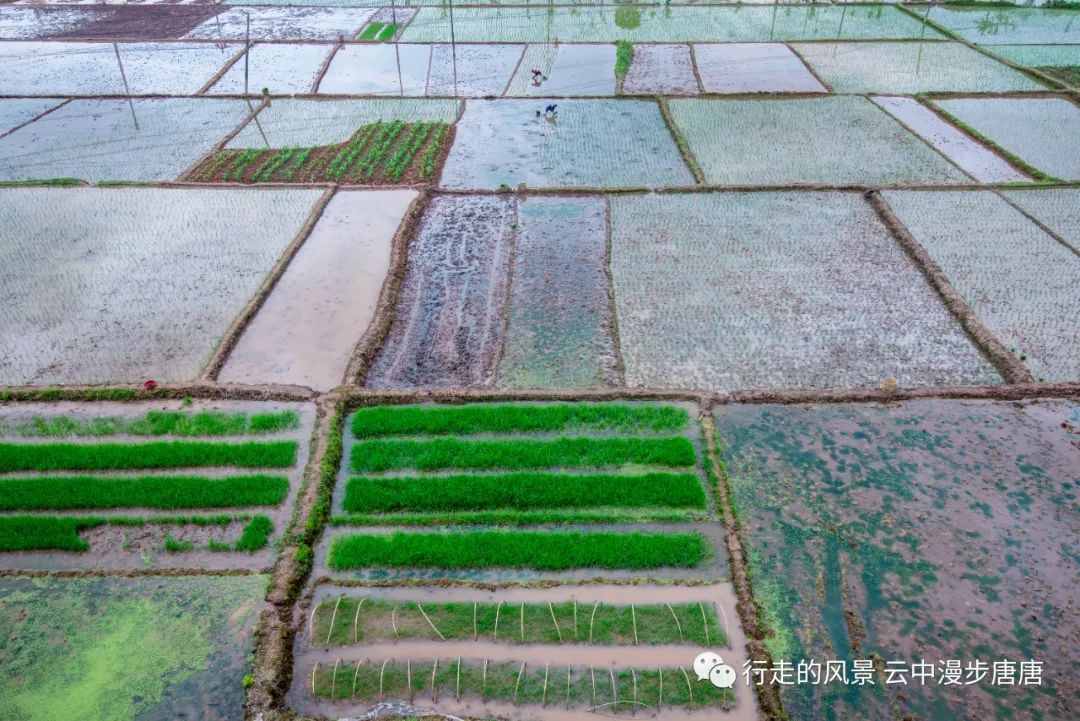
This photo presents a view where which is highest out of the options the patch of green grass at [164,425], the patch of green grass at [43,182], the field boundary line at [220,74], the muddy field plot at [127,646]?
the field boundary line at [220,74]

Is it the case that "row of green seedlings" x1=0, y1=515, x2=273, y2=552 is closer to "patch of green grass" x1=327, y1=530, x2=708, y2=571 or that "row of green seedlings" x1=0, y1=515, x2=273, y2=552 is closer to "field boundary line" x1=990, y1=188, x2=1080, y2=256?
"patch of green grass" x1=327, y1=530, x2=708, y2=571

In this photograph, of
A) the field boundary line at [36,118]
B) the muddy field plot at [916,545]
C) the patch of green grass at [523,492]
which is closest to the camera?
the muddy field plot at [916,545]

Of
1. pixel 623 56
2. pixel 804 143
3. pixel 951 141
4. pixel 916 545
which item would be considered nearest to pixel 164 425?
pixel 916 545

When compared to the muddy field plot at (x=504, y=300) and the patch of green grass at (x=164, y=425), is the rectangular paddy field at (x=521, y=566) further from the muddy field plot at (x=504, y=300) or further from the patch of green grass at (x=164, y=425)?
the patch of green grass at (x=164, y=425)

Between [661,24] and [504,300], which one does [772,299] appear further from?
[661,24]

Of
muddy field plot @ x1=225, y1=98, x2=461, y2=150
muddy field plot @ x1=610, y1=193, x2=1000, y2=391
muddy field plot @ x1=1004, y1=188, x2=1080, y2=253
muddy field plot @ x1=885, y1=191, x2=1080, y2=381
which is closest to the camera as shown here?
muddy field plot @ x1=610, y1=193, x2=1000, y2=391

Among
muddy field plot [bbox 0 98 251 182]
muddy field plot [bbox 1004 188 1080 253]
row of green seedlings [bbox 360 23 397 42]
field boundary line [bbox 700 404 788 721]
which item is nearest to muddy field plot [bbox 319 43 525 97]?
row of green seedlings [bbox 360 23 397 42]

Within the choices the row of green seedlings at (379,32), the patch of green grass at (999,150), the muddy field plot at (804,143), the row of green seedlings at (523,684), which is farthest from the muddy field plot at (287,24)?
the row of green seedlings at (523,684)
